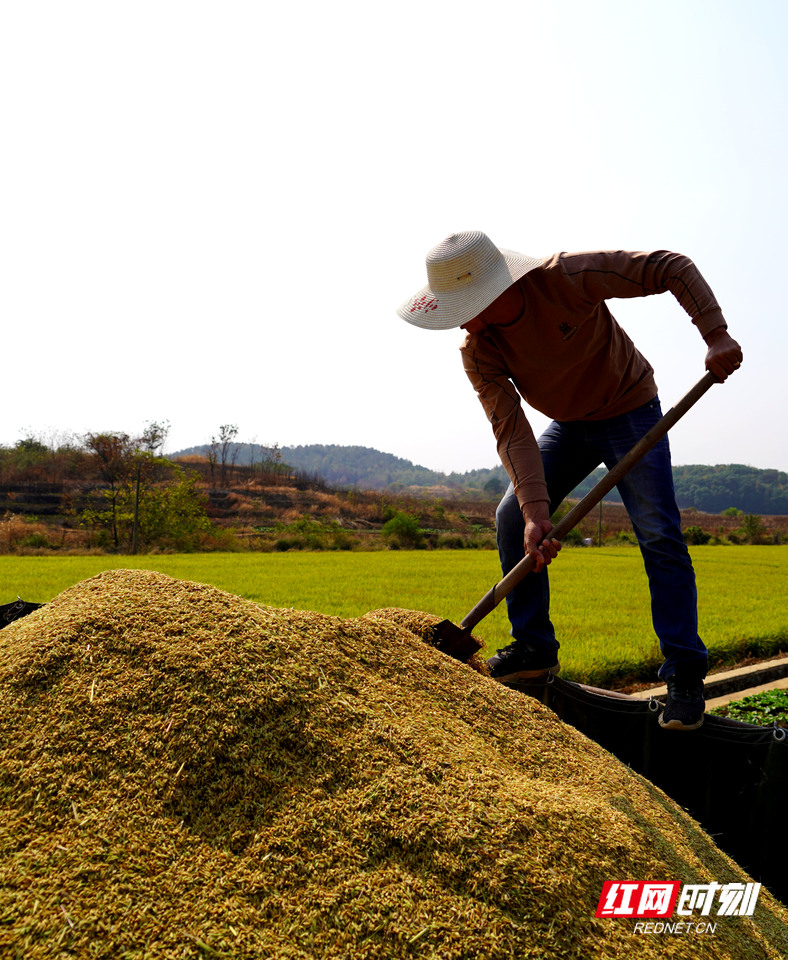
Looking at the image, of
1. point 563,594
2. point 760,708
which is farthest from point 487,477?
point 760,708

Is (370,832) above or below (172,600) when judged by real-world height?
below

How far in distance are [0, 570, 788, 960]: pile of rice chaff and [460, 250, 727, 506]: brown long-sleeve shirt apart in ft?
3.62

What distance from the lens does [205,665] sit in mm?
1378

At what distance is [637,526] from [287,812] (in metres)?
1.57

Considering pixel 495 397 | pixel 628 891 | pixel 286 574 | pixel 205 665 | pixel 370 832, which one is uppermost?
pixel 495 397

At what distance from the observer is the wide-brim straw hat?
78.5 inches

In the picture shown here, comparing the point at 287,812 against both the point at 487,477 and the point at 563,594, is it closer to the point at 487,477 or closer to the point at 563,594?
the point at 563,594

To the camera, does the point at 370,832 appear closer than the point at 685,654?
Yes

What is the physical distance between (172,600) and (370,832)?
871 millimetres

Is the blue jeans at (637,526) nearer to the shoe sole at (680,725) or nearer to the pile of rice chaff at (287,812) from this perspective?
the shoe sole at (680,725)

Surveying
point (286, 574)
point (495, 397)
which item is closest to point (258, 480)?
point (286, 574)

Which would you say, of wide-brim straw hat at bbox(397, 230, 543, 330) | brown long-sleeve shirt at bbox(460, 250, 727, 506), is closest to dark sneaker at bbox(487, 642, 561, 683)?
brown long-sleeve shirt at bbox(460, 250, 727, 506)

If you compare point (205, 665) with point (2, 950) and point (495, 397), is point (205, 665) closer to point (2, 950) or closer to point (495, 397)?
point (2, 950)

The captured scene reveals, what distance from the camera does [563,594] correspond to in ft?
28.1
